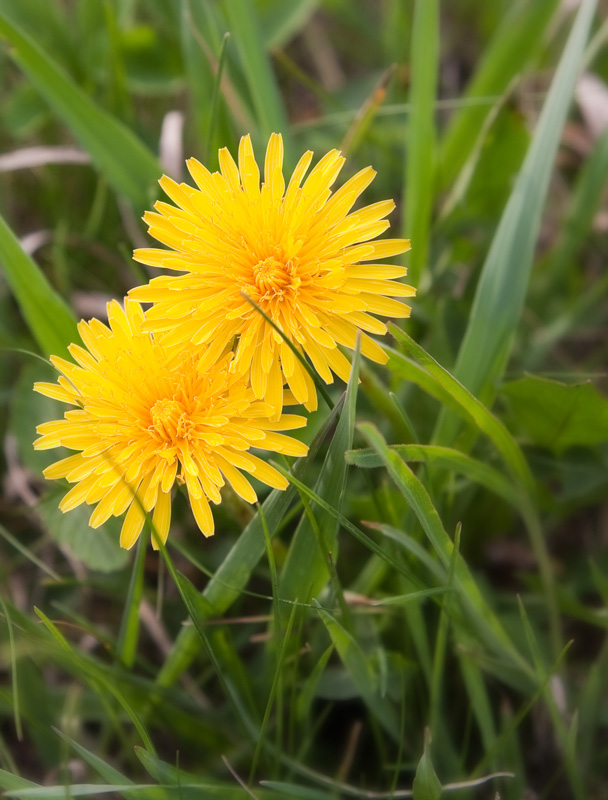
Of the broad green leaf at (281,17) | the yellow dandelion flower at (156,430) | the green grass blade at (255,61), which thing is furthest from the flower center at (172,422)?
the broad green leaf at (281,17)

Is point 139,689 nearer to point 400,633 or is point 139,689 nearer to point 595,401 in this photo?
point 400,633

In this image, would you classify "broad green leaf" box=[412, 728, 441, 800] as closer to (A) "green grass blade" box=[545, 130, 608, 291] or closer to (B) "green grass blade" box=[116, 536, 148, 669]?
(B) "green grass blade" box=[116, 536, 148, 669]

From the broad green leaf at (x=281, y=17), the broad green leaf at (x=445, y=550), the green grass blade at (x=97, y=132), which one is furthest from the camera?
the broad green leaf at (x=281, y=17)

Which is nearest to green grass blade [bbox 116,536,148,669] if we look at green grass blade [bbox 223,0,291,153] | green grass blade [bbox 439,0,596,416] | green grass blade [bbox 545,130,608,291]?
green grass blade [bbox 439,0,596,416]

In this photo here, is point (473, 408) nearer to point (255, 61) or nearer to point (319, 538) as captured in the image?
→ point (319, 538)

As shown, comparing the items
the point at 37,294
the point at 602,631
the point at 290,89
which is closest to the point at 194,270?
the point at 37,294

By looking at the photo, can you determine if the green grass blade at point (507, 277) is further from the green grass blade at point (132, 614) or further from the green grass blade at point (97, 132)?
the green grass blade at point (97, 132)
